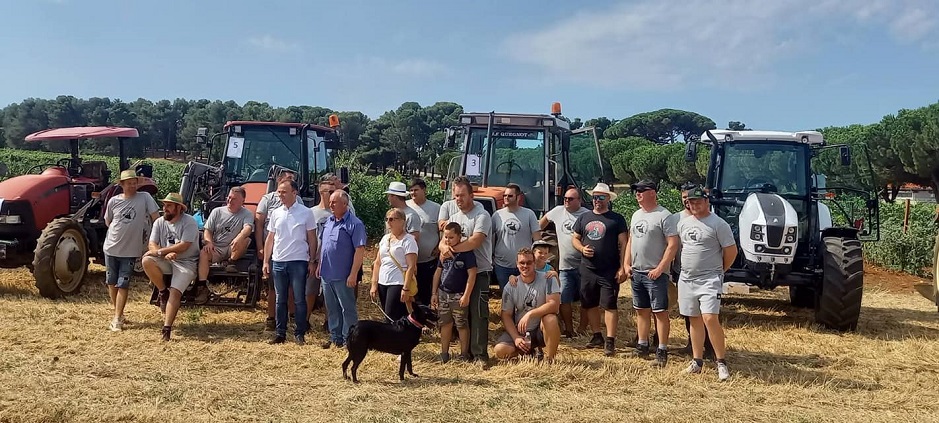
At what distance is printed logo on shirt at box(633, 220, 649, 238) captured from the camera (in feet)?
18.1

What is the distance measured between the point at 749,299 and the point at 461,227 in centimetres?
556

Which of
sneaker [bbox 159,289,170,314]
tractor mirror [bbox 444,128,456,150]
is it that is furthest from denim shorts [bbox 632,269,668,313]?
sneaker [bbox 159,289,170,314]

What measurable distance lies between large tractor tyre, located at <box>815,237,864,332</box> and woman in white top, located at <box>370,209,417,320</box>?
417cm

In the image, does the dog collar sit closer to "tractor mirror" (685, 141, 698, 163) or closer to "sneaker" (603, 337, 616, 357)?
"sneaker" (603, 337, 616, 357)

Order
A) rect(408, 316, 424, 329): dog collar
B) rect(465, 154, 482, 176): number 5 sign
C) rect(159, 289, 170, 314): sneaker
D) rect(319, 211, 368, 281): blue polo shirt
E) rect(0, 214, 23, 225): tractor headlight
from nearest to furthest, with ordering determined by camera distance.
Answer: rect(408, 316, 424, 329): dog collar
rect(319, 211, 368, 281): blue polo shirt
rect(159, 289, 170, 314): sneaker
rect(465, 154, 482, 176): number 5 sign
rect(0, 214, 23, 225): tractor headlight

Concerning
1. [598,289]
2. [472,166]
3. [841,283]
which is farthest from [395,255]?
[841,283]

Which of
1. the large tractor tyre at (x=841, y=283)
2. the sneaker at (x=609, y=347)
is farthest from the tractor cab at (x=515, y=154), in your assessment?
the large tractor tyre at (x=841, y=283)

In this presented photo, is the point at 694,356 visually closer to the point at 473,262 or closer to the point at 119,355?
the point at 473,262

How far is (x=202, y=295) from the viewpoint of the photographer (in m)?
6.50

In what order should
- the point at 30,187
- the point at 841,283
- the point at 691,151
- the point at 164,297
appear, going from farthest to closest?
the point at 30,187, the point at 691,151, the point at 841,283, the point at 164,297

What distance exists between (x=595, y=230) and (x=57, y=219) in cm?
599

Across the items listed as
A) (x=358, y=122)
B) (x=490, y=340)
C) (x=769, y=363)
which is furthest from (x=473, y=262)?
(x=358, y=122)

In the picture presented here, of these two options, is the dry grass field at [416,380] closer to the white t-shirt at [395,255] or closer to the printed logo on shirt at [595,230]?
the white t-shirt at [395,255]

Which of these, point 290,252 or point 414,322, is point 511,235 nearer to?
point 414,322
